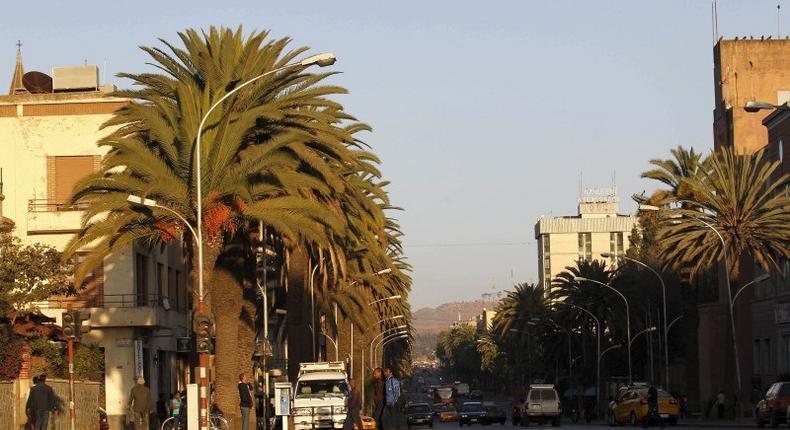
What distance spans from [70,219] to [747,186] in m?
32.0

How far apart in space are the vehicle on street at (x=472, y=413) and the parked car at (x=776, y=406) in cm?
3023

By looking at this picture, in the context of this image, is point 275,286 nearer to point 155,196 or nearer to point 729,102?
point 155,196

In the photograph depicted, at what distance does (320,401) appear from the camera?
4538cm

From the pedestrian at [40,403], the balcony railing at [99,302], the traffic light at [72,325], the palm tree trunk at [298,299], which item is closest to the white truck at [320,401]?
the palm tree trunk at [298,299]

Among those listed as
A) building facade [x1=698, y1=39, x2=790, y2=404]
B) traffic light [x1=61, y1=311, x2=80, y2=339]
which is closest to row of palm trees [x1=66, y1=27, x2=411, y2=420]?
traffic light [x1=61, y1=311, x2=80, y2=339]

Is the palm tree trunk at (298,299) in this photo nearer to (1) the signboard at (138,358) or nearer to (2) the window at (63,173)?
(1) the signboard at (138,358)

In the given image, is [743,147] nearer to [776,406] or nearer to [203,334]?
[776,406]

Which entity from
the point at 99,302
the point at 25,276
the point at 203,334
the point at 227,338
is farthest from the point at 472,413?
the point at 203,334

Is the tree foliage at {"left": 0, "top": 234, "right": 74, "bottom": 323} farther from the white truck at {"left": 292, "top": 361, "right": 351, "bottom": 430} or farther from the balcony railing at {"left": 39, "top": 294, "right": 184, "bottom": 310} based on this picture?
the white truck at {"left": 292, "top": 361, "right": 351, "bottom": 430}

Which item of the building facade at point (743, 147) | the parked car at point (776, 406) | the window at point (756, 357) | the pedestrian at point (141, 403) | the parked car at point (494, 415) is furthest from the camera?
the parked car at point (494, 415)

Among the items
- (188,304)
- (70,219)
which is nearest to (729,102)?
(188,304)

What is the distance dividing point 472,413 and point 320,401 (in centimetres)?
3019

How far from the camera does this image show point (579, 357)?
12238cm

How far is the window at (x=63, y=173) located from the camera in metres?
50.0
